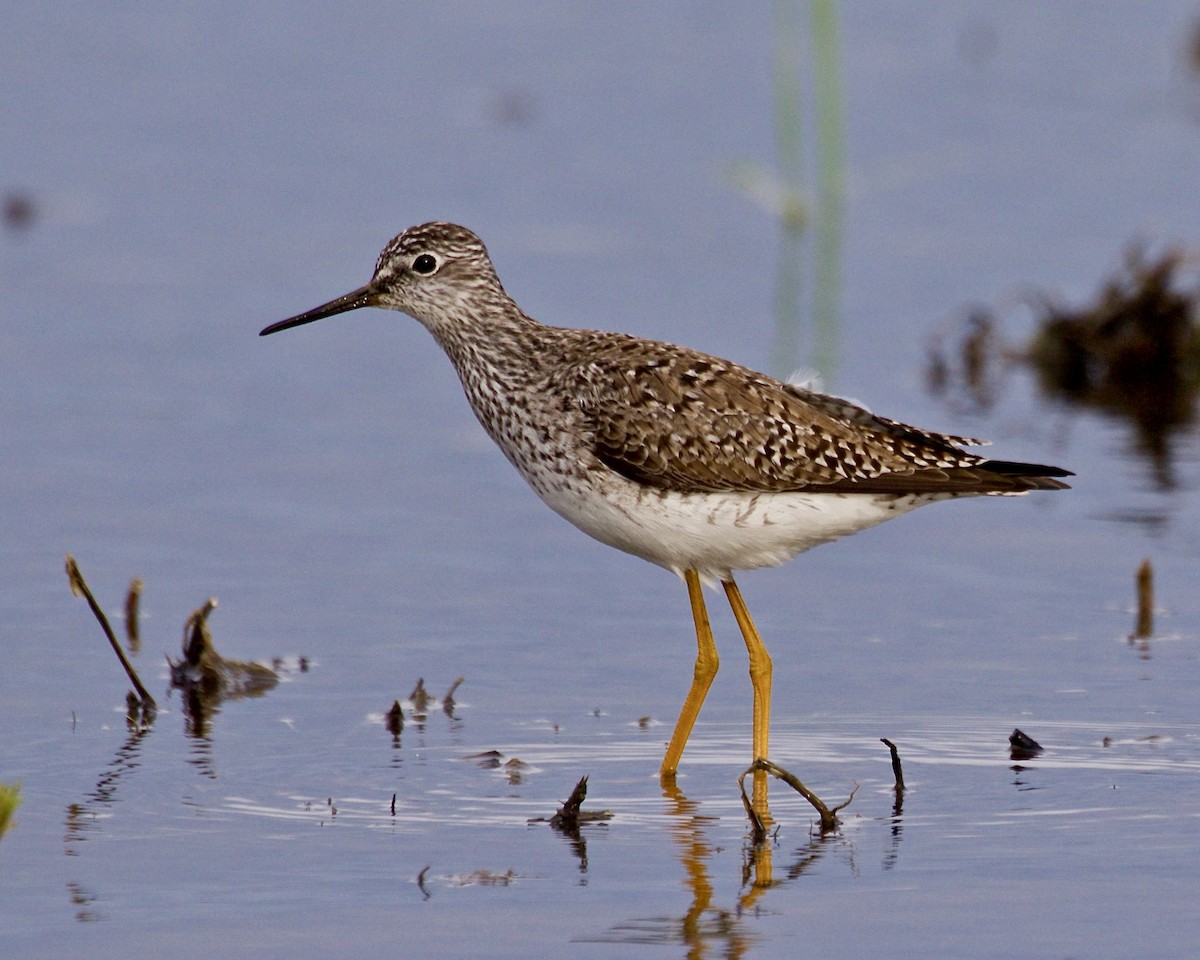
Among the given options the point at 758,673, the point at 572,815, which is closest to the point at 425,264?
the point at 758,673

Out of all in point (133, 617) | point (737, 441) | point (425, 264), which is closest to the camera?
point (737, 441)

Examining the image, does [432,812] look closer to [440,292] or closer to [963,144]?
[440,292]

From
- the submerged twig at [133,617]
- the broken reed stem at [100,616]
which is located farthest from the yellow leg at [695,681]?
the submerged twig at [133,617]

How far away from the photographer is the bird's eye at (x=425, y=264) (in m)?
9.29

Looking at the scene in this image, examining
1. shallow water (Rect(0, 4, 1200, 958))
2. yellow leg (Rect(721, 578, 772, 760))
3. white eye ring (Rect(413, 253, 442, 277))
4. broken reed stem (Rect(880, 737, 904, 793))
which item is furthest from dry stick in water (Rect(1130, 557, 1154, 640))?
white eye ring (Rect(413, 253, 442, 277))

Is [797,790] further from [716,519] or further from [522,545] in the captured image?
[522,545]

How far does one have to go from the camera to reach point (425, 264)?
932 cm

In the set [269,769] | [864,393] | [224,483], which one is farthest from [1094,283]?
[269,769]

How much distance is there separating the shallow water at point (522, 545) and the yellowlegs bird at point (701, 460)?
0.78 metres

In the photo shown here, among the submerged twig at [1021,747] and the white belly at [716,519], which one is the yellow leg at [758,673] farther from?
the submerged twig at [1021,747]

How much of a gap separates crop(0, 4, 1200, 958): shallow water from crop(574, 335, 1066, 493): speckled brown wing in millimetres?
987

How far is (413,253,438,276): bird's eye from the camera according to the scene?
9289 millimetres

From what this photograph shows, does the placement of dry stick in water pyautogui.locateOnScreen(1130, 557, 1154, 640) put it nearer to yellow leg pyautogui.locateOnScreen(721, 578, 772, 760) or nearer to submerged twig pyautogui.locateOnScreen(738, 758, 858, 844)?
yellow leg pyautogui.locateOnScreen(721, 578, 772, 760)

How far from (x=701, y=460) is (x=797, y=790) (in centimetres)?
156
